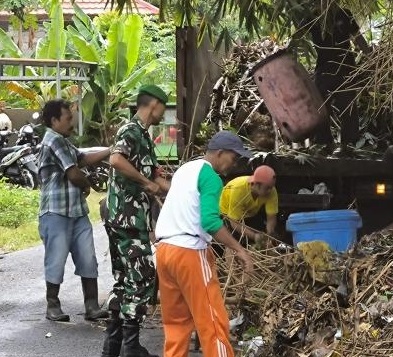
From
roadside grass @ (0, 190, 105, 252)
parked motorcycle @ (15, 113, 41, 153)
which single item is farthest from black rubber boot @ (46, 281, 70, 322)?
parked motorcycle @ (15, 113, 41, 153)

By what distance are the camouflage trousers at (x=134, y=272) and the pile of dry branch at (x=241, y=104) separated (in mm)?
1743

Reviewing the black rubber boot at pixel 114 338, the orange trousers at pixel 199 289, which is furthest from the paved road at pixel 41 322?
the orange trousers at pixel 199 289

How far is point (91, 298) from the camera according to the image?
774 cm

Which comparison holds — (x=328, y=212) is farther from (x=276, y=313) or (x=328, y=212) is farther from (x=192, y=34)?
(x=192, y=34)

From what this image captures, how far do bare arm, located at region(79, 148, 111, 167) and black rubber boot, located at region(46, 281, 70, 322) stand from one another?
1.06 metres

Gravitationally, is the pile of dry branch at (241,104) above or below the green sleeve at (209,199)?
above

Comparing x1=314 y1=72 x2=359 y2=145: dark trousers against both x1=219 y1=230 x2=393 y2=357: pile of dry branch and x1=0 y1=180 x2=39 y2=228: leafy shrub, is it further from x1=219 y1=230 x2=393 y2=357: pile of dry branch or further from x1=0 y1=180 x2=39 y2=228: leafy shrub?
x1=0 y1=180 x2=39 y2=228: leafy shrub

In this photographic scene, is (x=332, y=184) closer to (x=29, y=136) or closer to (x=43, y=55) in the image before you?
(x=29, y=136)

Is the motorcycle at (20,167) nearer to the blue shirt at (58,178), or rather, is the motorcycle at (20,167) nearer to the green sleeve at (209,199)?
the blue shirt at (58,178)

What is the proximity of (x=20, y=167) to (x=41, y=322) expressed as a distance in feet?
32.8

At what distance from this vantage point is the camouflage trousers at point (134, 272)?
6137mm

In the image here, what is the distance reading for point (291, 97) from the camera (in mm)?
7203

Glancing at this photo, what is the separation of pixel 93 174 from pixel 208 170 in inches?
380

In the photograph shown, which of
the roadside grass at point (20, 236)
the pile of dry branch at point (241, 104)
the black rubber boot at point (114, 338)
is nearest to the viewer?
the black rubber boot at point (114, 338)
